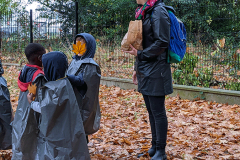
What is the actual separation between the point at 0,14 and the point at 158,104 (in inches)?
451

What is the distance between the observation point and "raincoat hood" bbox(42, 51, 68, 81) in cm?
237

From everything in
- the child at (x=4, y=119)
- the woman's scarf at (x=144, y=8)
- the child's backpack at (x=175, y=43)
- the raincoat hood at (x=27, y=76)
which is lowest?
the child at (x=4, y=119)

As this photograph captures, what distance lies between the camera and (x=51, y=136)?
2.31 meters

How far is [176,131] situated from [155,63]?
173cm

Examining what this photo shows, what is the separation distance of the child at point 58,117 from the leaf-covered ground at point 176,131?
108 centimetres

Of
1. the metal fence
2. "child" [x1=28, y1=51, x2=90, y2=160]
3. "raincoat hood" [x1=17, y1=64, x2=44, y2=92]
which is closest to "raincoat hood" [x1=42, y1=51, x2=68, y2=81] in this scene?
"child" [x1=28, y1=51, x2=90, y2=160]

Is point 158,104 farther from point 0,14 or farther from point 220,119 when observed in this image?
point 0,14

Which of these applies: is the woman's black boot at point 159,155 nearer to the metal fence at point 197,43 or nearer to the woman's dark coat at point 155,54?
the woman's dark coat at point 155,54

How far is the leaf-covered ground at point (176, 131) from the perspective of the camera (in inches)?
136

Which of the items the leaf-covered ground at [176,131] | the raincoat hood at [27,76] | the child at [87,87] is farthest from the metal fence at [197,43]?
the raincoat hood at [27,76]

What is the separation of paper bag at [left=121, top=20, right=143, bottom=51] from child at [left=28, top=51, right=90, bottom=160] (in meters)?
0.80

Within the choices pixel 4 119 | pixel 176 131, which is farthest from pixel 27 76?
pixel 176 131

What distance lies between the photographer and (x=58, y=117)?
7.62ft

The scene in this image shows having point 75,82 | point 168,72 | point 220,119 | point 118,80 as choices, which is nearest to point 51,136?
point 75,82
